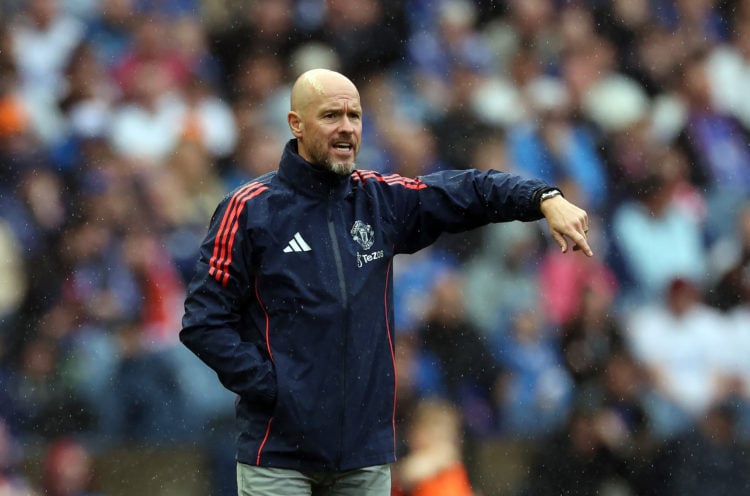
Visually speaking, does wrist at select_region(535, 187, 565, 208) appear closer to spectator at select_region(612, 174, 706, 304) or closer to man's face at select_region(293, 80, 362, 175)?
man's face at select_region(293, 80, 362, 175)

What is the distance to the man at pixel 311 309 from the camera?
3730mm

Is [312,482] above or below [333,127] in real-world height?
below

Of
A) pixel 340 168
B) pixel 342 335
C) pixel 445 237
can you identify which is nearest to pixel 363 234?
pixel 340 168

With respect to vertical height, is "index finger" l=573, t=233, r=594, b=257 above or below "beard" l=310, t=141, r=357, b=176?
below

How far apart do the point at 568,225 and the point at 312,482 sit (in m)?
1.09

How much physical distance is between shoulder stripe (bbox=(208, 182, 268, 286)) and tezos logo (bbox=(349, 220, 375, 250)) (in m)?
0.33

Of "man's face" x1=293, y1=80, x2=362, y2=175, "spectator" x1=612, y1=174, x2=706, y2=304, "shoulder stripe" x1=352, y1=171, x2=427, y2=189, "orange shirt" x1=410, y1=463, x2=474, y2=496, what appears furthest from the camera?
"spectator" x1=612, y1=174, x2=706, y2=304

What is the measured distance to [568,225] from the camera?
3699 millimetres

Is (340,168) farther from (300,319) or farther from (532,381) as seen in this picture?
(532,381)

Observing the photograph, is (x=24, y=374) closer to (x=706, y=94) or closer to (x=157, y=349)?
(x=157, y=349)

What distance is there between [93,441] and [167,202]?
1.36 metres

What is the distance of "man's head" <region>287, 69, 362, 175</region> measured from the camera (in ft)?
12.8

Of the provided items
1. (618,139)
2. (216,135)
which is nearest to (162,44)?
(216,135)

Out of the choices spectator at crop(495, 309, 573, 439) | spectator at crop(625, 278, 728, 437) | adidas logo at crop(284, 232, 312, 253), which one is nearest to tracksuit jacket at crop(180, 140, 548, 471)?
adidas logo at crop(284, 232, 312, 253)
